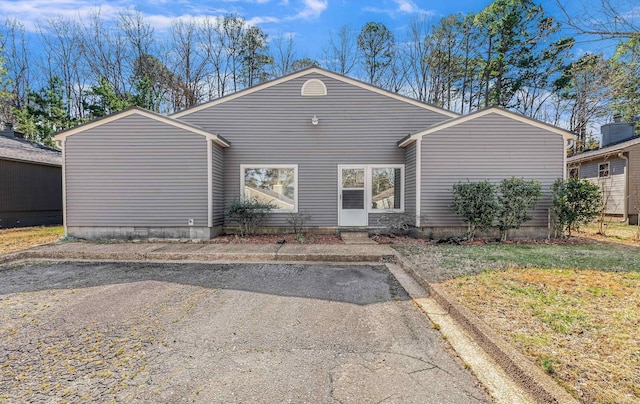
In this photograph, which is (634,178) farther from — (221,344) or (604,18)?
(221,344)

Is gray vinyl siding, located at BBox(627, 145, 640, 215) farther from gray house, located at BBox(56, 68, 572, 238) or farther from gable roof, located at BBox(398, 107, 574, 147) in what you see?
gray house, located at BBox(56, 68, 572, 238)

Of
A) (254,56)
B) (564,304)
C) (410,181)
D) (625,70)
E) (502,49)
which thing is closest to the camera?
(564,304)

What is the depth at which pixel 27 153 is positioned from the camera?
12.6 meters

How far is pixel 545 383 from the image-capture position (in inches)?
76.3

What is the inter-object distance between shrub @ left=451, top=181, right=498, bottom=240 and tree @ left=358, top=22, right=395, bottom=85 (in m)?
15.0

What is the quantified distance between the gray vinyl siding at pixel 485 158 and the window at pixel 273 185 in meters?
A: 3.97

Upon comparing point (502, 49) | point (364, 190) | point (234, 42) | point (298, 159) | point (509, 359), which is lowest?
point (509, 359)

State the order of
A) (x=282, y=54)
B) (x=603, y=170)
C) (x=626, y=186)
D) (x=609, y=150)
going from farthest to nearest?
(x=282, y=54) < (x=603, y=170) < (x=609, y=150) < (x=626, y=186)

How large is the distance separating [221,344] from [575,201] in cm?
957

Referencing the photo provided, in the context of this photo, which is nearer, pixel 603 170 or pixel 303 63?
pixel 603 170

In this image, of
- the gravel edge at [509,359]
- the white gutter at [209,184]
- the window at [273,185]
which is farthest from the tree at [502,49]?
the gravel edge at [509,359]

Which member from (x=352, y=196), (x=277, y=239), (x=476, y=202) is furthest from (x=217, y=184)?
(x=476, y=202)

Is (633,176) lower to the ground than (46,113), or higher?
lower

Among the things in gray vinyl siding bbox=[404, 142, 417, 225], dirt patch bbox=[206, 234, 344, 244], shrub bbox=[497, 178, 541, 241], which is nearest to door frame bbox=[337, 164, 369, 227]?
dirt patch bbox=[206, 234, 344, 244]
